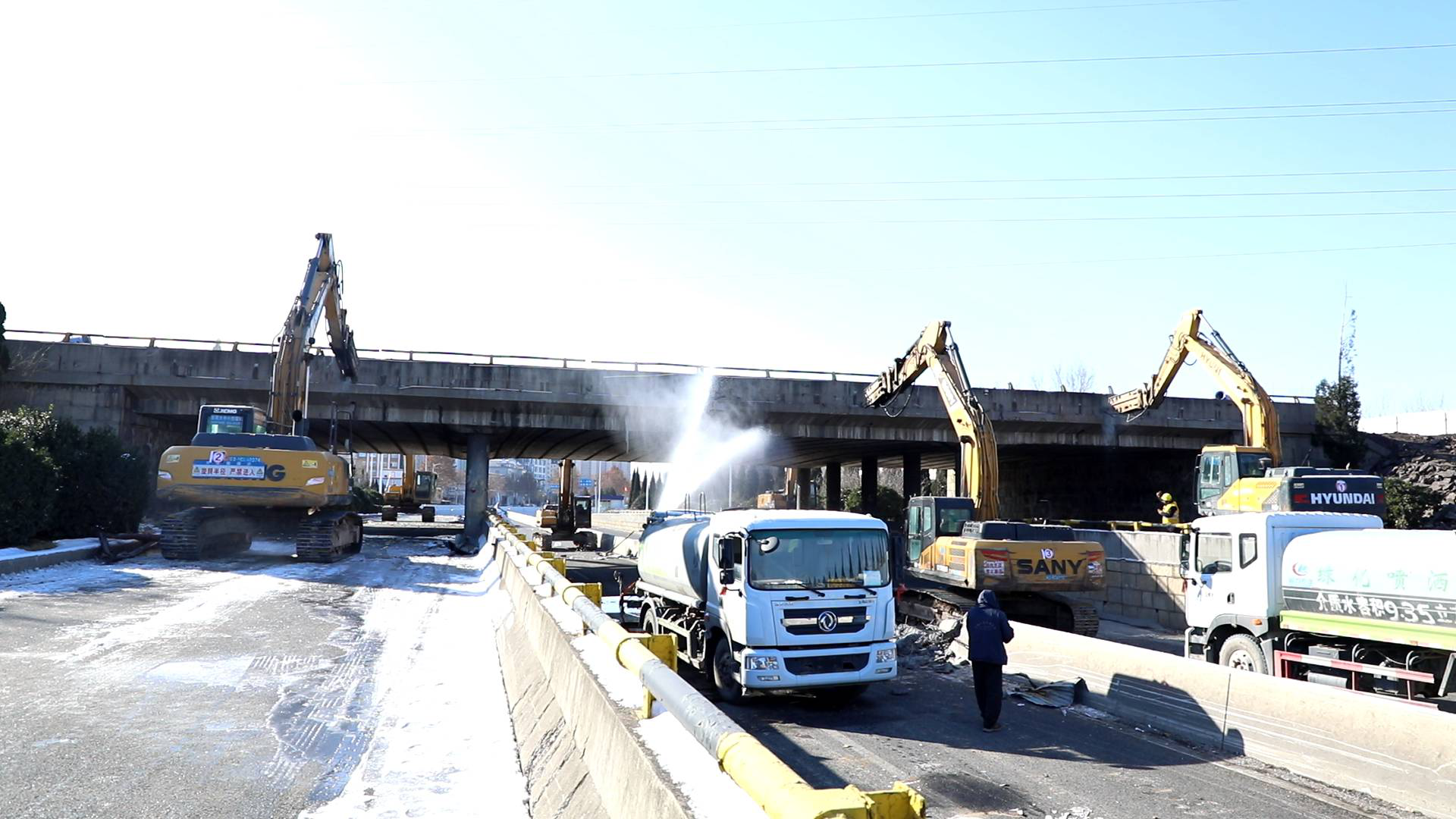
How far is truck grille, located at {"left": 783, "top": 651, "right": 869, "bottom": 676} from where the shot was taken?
10.7 meters

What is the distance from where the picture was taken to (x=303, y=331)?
97.9 ft

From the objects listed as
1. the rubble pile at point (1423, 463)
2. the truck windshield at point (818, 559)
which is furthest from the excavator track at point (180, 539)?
the rubble pile at point (1423, 463)

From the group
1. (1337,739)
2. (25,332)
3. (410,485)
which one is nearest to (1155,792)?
(1337,739)

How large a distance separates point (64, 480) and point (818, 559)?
24219 millimetres

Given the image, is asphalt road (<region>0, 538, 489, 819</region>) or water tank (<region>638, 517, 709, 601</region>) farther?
water tank (<region>638, 517, 709, 601</region>)

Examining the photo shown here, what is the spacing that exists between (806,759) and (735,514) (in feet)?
12.5

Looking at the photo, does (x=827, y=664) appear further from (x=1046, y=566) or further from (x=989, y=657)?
(x=1046, y=566)

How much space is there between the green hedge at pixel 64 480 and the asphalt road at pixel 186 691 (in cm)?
402

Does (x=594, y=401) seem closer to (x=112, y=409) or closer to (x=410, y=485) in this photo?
(x=112, y=409)

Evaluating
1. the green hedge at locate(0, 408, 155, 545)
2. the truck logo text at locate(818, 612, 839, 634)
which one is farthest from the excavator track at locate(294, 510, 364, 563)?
the truck logo text at locate(818, 612, 839, 634)

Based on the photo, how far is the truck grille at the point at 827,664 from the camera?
35.1 ft

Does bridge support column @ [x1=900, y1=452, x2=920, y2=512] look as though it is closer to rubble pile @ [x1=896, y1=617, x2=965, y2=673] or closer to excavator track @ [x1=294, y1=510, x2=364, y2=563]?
excavator track @ [x1=294, y1=510, x2=364, y2=563]

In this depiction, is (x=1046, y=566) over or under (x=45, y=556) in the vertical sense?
over

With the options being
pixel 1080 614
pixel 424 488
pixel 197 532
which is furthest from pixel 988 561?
pixel 424 488
